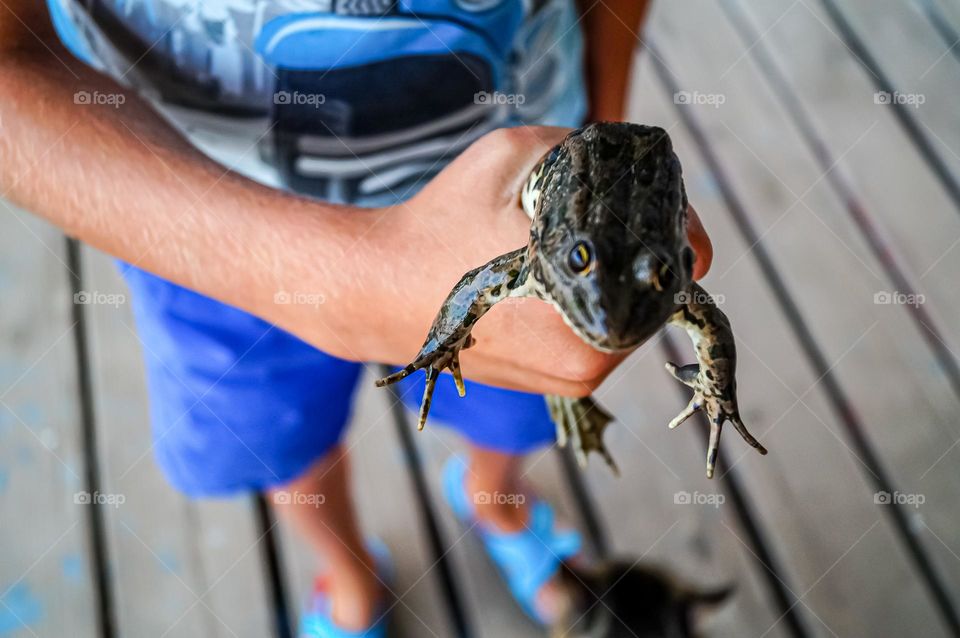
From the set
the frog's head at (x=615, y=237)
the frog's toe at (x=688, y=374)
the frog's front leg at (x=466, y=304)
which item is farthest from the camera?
the frog's toe at (x=688, y=374)

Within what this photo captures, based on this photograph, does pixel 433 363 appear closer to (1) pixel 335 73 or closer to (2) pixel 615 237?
(2) pixel 615 237

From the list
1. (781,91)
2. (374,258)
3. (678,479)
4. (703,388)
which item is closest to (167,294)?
(374,258)

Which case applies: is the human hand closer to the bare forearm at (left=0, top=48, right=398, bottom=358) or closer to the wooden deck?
the bare forearm at (left=0, top=48, right=398, bottom=358)

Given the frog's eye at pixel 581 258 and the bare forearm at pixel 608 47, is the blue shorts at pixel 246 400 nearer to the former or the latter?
the bare forearm at pixel 608 47

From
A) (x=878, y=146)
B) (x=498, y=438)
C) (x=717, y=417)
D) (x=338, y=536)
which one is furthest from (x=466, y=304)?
(x=878, y=146)

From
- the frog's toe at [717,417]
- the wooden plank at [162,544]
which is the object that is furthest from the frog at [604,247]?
the wooden plank at [162,544]
